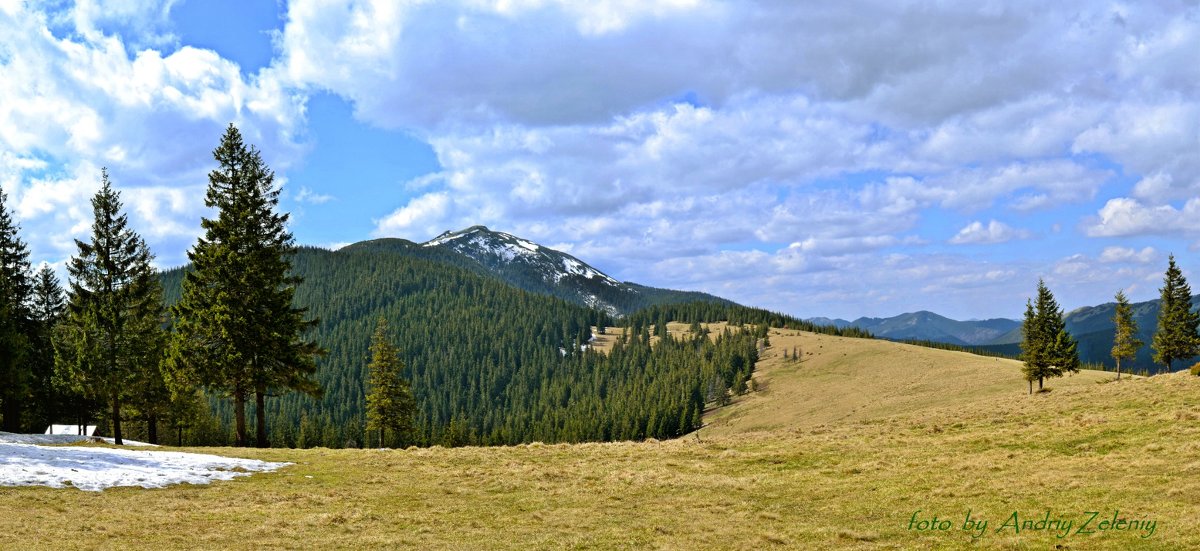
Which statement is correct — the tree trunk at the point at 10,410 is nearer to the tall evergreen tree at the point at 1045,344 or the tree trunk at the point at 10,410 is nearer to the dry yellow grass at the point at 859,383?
the dry yellow grass at the point at 859,383

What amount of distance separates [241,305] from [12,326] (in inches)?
770

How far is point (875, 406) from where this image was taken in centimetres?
9406

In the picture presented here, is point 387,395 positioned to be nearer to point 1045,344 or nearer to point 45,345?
point 45,345

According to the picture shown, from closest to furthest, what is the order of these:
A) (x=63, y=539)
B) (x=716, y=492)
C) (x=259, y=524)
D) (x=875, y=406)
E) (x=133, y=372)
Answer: (x=63, y=539) → (x=259, y=524) → (x=716, y=492) → (x=133, y=372) → (x=875, y=406)

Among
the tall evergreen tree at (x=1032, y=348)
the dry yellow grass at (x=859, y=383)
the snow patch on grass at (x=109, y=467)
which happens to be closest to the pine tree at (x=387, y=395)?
the snow patch on grass at (x=109, y=467)

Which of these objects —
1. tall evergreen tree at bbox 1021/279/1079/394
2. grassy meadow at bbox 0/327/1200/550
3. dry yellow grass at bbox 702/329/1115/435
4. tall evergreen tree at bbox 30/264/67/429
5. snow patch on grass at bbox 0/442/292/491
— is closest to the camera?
grassy meadow at bbox 0/327/1200/550

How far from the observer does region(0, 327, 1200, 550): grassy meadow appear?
14445 mm

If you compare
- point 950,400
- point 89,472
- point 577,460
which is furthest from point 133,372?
point 950,400

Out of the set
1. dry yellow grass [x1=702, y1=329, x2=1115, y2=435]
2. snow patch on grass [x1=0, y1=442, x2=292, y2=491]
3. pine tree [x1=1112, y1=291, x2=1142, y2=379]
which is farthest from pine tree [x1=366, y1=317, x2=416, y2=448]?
pine tree [x1=1112, y1=291, x2=1142, y2=379]

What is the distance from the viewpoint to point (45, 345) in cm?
4725

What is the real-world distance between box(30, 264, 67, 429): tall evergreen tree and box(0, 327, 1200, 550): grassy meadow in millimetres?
30113

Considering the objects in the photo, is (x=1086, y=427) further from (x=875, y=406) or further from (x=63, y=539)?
(x=875, y=406)

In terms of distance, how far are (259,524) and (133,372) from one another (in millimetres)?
29287

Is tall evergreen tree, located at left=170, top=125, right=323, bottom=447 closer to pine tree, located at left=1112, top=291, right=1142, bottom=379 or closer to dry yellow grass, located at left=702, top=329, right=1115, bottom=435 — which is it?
dry yellow grass, located at left=702, top=329, right=1115, bottom=435
